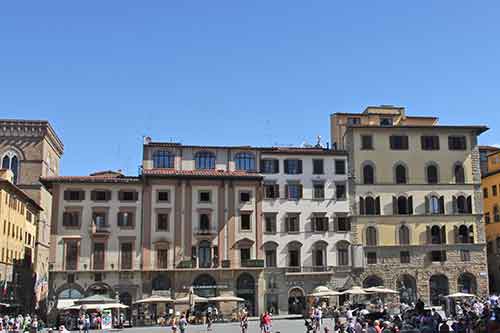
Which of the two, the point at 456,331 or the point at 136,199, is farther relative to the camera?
the point at 136,199

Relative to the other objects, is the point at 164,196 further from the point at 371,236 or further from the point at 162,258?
the point at 371,236

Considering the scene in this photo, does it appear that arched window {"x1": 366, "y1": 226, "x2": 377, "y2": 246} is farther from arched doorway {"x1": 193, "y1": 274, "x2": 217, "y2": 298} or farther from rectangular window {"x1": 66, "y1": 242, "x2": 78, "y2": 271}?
rectangular window {"x1": 66, "y1": 242, "x2": 78, "y2": 271}

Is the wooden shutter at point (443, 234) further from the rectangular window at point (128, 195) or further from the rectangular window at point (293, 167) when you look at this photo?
the rectangular window at point (128, 195)

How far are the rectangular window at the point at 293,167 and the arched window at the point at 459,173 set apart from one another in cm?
1513

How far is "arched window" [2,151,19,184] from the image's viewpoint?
229ft

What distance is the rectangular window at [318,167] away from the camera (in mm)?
60062

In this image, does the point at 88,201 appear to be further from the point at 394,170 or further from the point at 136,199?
the point at 394,170

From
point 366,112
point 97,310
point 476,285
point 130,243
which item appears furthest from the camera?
point 366,112

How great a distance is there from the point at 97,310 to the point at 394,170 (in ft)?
97.6

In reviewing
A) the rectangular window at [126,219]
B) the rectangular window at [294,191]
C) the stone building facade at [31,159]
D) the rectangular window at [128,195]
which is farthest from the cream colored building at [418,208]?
the stone building facade at [31,159]

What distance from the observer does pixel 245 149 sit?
59.6 metres

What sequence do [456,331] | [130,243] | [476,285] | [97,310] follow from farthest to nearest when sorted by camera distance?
[476,285] → [130,243] → [97,310] → [456,331]

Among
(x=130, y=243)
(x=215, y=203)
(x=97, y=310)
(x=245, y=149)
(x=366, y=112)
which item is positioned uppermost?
(x=366, y=112)

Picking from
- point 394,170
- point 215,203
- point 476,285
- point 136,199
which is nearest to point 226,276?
point 215,203
